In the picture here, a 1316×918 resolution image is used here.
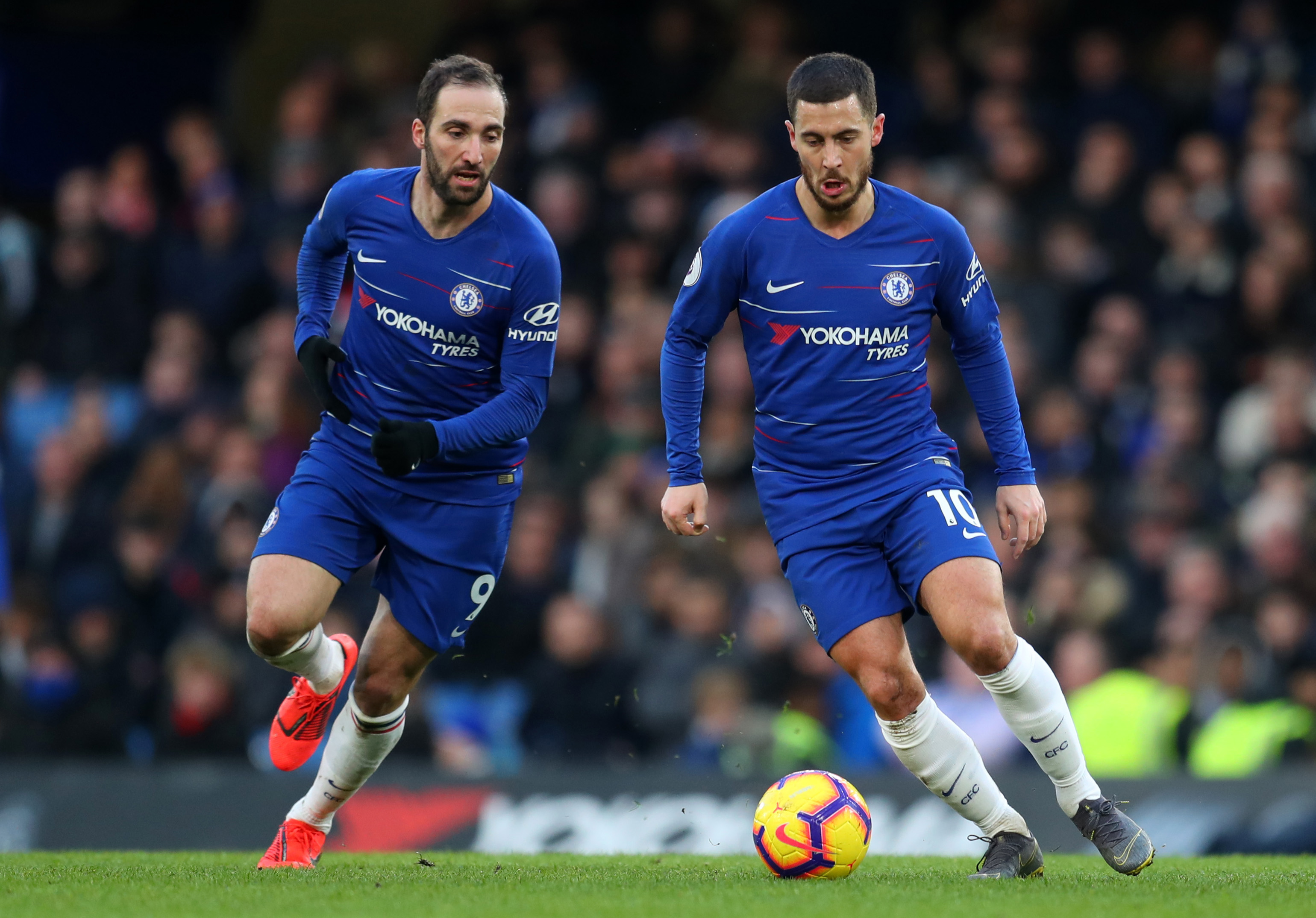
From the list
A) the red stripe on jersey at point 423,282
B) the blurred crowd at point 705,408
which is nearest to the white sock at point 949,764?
the red stripe on jersey at point 423,282

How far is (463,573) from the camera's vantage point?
6.38 m

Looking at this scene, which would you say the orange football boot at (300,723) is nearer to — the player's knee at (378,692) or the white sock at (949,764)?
the player's knee at (378,692)

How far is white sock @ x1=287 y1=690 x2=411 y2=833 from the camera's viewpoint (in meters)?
6.45

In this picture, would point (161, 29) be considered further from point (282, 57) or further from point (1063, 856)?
point (1063, 856)

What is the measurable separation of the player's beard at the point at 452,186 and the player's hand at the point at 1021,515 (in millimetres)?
2125

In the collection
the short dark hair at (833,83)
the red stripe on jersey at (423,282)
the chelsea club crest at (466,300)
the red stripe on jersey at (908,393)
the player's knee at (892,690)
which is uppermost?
the short dark hair at (833,83)

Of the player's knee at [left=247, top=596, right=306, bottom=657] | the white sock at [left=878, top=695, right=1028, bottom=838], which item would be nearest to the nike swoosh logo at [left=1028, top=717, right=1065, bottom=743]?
the white sock at [left=878, top=695, right=1028, bottom=838]

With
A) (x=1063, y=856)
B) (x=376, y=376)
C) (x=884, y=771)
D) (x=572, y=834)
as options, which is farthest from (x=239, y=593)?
(x=1063, y=856)

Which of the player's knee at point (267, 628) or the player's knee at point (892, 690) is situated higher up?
the player's knee at point (267, 628)

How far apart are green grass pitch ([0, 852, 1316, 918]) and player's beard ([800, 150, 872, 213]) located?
2275 mm

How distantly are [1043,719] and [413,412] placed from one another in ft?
8.19

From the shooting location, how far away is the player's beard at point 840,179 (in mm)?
5750

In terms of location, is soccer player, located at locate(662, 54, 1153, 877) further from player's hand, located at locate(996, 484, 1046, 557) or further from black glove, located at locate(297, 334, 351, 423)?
black glove, located at locate(297, 334, 351, 423)

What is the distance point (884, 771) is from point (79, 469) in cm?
621
